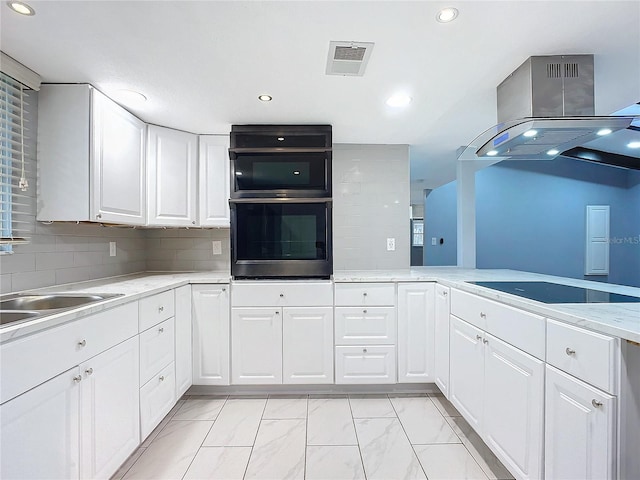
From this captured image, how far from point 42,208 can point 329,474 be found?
85.2 inches

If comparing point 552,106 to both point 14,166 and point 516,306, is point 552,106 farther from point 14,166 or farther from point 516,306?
point 14,166

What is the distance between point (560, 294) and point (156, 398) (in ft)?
7.42

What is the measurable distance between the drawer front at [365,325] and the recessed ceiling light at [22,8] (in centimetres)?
222

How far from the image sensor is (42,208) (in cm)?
173

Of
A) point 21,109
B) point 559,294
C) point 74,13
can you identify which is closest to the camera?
point 74,13

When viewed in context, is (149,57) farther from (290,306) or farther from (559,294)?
(559,294)

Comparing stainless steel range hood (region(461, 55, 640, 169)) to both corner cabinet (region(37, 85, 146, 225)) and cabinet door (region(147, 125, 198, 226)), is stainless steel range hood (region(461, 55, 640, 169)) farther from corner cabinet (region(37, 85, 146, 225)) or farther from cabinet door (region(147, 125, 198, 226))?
corner cabinet (region(37, 85, 146, 225))

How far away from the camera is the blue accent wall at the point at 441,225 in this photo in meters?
5.28

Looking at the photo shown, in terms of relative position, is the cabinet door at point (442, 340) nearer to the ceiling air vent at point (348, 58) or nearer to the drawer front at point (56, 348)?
the ceiling air vent at point (348, 58)

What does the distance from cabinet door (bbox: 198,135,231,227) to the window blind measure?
1.04 meters

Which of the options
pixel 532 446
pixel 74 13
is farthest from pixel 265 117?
pixel 532 446

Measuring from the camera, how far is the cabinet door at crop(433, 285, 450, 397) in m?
2.10

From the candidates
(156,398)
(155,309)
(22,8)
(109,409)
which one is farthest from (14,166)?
(156,398)

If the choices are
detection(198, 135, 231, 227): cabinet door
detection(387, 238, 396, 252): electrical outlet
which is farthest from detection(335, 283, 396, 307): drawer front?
detection(198, 135, 231, 227): cabinet door
